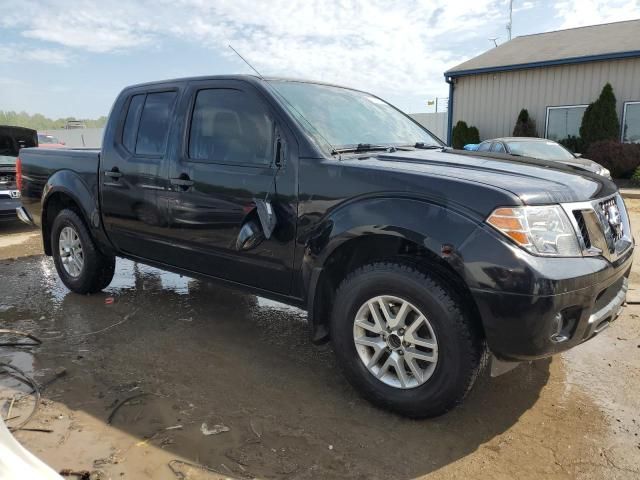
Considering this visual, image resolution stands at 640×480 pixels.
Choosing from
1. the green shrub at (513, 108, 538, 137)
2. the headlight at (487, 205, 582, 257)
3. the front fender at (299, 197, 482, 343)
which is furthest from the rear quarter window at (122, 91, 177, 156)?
the green shrub at (513, 108, 538, 137)

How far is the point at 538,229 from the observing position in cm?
243

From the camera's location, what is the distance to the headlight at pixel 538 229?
2.40 metres

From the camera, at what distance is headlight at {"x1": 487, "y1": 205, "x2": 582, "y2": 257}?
2.40 m

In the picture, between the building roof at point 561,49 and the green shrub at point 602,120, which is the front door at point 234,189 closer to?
the green shrub at point 602,120

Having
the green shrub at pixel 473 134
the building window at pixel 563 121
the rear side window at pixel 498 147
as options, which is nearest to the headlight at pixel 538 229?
the rear side window at pixel 498 147

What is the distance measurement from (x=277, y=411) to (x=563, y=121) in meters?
16.5

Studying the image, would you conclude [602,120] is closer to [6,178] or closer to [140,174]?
[140,174]

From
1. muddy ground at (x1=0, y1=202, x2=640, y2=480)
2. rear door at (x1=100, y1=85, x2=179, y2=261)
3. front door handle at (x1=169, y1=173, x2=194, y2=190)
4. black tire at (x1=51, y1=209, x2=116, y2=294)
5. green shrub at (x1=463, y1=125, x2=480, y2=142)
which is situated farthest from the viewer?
green shrub at (x1=463, y1=125, x2=480, y2=142)

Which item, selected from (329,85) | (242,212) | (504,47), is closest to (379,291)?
(242,212)

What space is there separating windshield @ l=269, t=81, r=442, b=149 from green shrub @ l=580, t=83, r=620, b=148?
1340cm

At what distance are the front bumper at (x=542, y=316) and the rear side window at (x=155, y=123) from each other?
8.90ft

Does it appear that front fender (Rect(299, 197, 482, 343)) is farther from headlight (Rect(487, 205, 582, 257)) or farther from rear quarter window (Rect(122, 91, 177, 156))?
rear quarter window (Rect(122, 91, 177, 156))

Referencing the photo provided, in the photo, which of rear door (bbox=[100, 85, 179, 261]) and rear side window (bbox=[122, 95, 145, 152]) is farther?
rear side window (bbox=[122, 95, 145, 152])

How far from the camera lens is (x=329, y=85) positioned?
3.99 meters
